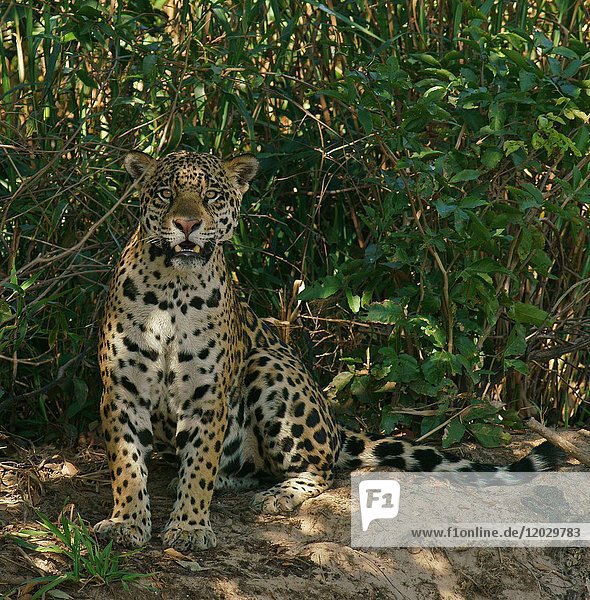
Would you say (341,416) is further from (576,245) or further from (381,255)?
(576,245)

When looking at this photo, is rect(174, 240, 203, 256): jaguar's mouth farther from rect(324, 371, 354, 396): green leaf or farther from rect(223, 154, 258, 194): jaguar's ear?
rect(324, 371, 354, 396): green leaf

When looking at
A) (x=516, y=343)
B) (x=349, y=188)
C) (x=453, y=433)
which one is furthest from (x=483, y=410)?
(x=349, y=188)

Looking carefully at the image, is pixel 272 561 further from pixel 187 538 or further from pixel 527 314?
pixel 527 314

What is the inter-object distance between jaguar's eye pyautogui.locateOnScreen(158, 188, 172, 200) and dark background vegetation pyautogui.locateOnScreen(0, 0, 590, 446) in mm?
259

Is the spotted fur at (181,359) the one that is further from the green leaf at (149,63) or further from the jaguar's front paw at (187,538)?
the green leaf at (149,63)

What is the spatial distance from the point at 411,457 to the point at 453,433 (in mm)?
340

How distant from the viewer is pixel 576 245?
7074mm

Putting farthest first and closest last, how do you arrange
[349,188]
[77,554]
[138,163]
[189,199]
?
[349,188], [138,163], [189,199], [77,554]

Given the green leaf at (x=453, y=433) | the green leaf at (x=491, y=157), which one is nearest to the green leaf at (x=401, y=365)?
the green leaf at (x=453, y=433)

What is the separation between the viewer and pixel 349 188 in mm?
6945

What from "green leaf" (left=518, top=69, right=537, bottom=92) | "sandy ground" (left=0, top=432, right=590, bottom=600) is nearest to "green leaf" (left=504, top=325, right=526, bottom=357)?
"sandy ground" (left=0, top=432, right=590, bottom=600)

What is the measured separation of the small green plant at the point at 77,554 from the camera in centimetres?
441

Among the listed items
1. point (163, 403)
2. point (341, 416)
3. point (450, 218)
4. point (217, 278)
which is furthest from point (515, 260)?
point (163, 403)

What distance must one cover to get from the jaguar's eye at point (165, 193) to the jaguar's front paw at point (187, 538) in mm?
1646
